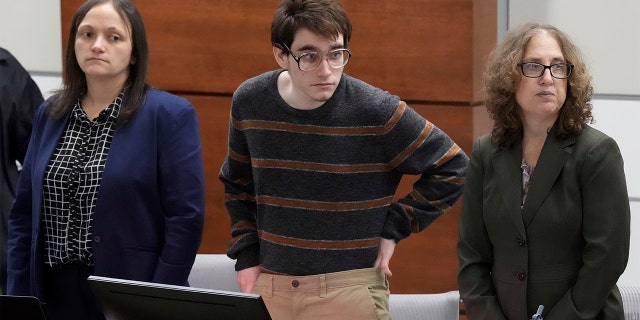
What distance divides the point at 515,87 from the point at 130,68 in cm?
126

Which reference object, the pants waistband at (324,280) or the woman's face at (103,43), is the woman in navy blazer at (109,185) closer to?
the woman's face at (103,43)

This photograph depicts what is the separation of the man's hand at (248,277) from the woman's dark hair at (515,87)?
772mm

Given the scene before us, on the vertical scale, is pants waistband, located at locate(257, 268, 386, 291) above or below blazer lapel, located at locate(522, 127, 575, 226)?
below

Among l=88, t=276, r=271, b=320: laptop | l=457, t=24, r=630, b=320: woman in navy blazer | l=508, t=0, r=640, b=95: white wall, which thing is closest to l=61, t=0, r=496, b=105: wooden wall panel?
l=508, t=0, r=640, b=95: white wall

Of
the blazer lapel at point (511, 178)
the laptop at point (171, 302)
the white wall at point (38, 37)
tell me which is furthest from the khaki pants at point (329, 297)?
the white wall at point (38, 37)

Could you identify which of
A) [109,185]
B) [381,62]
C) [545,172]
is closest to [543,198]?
[545,172]

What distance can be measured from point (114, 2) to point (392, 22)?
1420 mm

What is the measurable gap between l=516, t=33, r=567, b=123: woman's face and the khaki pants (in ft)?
2.04

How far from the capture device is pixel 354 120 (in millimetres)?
2693

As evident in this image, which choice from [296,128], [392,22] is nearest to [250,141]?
[296,128]

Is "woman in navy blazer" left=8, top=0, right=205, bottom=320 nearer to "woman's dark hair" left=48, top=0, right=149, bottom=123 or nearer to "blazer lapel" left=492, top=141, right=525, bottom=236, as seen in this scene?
"woman's dark hair" left=48, top=0, right=149, bottom=123

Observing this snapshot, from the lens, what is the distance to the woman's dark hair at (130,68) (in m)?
3.15

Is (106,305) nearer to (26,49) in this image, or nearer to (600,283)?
(600,283)

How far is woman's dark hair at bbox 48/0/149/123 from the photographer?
124 inches
